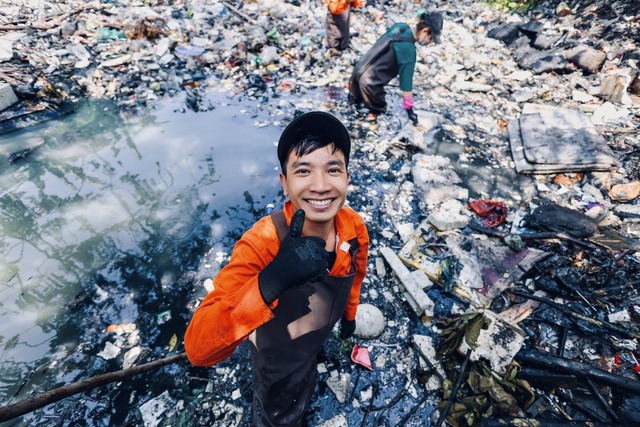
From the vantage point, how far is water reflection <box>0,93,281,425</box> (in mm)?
2645

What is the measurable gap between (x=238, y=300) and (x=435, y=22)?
542 cm

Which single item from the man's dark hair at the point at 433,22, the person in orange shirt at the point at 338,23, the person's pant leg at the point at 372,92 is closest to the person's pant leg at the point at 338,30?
the person in orange shirt at the point at 338,23

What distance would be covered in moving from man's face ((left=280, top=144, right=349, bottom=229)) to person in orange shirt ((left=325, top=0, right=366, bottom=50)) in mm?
6680

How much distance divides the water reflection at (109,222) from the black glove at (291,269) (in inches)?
78.4

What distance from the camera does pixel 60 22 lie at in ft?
24.0

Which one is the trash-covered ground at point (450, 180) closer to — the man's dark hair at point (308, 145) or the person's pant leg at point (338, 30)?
the person's pant leg at point (338, 30)

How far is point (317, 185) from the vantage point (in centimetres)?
160

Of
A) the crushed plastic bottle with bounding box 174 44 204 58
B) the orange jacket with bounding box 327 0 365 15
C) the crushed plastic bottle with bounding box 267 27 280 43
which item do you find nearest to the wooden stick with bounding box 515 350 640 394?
the orange jacket with bounding box 327 0 365 15

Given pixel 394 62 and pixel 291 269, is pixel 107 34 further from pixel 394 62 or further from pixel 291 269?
pixel 291 269

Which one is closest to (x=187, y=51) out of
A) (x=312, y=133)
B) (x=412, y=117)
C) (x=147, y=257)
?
(x=412, y=117)

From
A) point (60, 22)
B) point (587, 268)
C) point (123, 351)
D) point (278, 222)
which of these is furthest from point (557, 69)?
point (60, 22)

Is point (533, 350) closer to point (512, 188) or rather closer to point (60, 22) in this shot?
point (512, 188)

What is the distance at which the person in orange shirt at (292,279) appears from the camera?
4.32 feet

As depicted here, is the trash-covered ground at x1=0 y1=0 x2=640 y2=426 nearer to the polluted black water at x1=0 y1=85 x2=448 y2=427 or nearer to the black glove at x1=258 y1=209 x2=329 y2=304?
the polluted black water at x1=0 y1=85 x2=448 y2=427
